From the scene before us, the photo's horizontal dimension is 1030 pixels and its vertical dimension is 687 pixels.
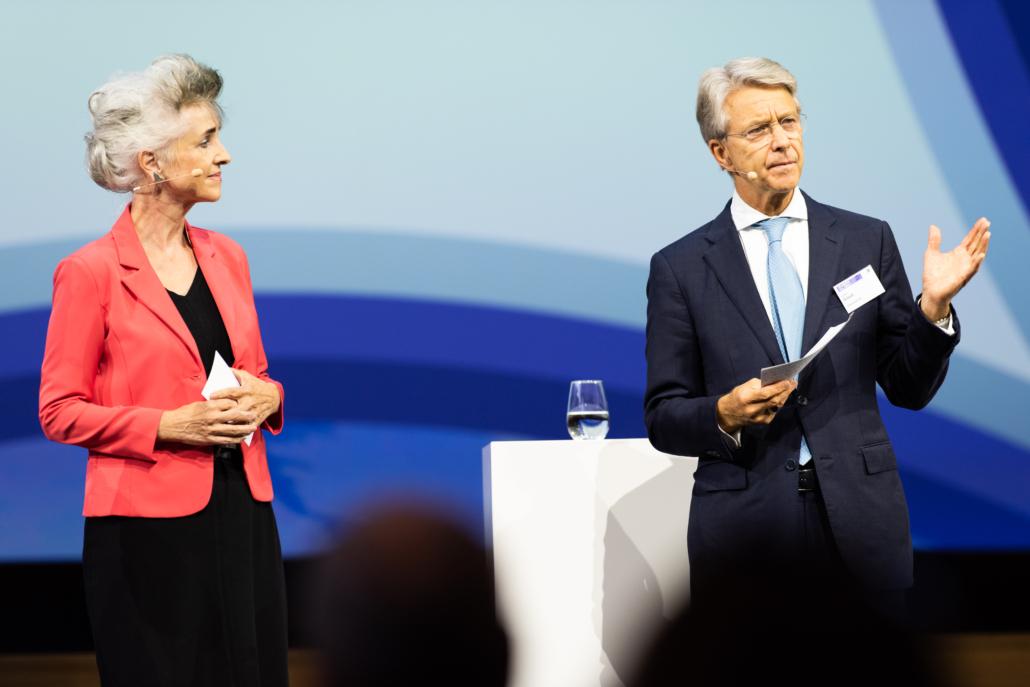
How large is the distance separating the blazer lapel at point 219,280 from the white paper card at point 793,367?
99cm

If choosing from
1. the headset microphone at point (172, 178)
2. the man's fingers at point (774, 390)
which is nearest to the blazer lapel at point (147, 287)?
the headset microphone at point (172, 178)

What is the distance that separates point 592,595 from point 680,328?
102cm

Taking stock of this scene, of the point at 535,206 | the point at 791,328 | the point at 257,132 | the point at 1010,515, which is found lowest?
the point at 1010,515

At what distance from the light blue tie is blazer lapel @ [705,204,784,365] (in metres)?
0.03

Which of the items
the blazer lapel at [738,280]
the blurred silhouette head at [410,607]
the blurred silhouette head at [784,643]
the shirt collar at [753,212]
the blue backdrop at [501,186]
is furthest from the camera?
the blue backdrop at [501,186]

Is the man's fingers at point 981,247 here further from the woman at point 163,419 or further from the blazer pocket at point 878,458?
the woman at point 163,419

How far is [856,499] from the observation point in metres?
2.30

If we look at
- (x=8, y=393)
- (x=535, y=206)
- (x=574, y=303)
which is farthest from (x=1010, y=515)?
(x=8, y=393)

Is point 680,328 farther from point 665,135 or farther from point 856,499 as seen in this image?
point 665,135

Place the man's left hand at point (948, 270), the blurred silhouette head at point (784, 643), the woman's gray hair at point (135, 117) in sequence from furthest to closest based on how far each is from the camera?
the woman's gray hair at point (135, 117), the man's left hand at point (948, 270), the blurred silhouette head at point (784, 643)

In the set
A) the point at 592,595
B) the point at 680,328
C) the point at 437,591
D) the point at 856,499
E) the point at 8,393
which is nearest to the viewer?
the point at 437,591

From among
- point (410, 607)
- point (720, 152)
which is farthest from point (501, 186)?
point (410, 607)

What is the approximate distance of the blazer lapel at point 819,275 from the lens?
7.80 ft

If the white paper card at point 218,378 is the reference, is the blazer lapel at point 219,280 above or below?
above
